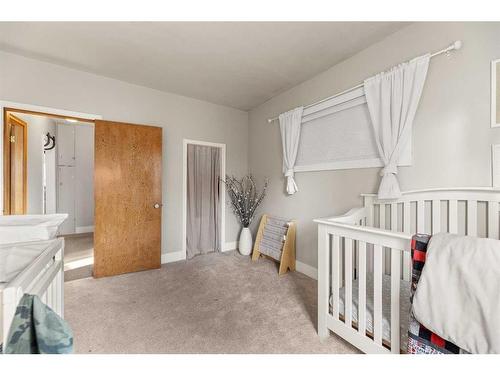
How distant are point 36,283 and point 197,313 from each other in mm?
1183

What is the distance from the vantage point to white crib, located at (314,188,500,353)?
1106mm

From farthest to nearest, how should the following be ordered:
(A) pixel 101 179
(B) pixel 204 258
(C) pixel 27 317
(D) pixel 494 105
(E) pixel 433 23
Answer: (B) pixel 204 258 → (A) pixel 101 179 → (E) pixel 433 23 → (D) pixel 494 105 → (C) pixel 27 317

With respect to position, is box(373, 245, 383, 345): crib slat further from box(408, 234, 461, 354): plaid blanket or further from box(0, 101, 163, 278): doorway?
box(0, 101, 163, 278): doorway

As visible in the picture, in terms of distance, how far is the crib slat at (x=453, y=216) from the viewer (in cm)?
143

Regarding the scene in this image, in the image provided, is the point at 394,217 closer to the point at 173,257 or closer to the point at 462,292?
the point at 462,292

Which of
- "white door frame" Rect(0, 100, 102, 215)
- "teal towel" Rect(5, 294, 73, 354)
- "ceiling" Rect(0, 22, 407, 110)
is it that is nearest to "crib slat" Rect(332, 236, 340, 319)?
"teal towel" Rect(5, 294, 73, 354)

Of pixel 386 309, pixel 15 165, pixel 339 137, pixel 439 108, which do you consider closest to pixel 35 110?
pixel 15 165

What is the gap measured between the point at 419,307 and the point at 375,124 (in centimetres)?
145

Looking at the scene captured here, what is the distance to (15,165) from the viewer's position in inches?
101

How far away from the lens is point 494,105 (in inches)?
50.7

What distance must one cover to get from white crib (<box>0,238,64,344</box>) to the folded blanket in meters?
1.48

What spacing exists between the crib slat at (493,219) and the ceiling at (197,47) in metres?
1.47
